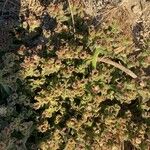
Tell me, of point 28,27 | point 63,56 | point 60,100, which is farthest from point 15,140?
point 28,27

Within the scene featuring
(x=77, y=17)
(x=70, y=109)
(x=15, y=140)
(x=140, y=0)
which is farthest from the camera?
(x=140, y=0)

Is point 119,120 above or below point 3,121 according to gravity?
below

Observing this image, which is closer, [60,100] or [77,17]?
[60,100]

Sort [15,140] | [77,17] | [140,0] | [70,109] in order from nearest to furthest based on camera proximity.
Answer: [15,140] < [70,109] < [77,17] < [140,0]

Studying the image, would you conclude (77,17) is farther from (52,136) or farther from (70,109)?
(52,136)

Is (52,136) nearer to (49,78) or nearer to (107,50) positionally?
(49,78)

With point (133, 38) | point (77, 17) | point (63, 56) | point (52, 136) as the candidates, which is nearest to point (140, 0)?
point (133, 38)

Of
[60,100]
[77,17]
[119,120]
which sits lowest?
[119,120]
